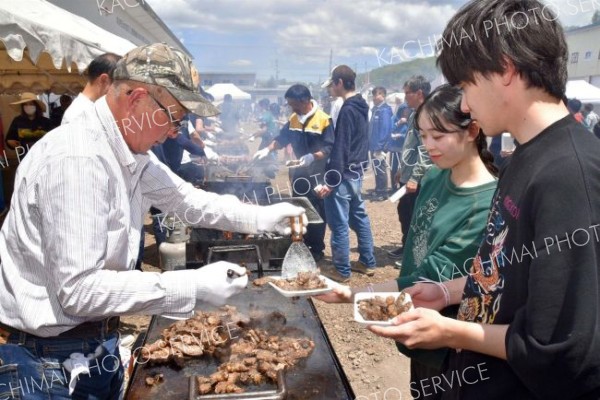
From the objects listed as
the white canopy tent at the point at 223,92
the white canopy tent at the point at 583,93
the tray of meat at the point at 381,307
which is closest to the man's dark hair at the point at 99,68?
the tray of meat at the point at 381,307

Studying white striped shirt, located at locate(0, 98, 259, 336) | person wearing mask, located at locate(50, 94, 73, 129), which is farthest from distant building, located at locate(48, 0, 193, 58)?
white striped shirt, located at locate(0, 98, 259, 336)

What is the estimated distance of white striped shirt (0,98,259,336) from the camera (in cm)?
165

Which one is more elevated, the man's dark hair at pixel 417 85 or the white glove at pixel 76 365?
the man's dark hair at pixel 417 85

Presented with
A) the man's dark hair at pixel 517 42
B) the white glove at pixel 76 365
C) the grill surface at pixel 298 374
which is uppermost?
the man's dark hair at pixel 517 42

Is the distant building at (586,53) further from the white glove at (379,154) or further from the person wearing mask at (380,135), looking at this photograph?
the white glove at (379,154)

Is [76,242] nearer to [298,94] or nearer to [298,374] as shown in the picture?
[298,374]

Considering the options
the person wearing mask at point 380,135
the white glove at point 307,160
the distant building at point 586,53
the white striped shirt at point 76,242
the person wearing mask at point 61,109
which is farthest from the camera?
the distant building at point 586,53

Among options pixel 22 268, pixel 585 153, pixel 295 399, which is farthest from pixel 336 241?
pixel 585 153

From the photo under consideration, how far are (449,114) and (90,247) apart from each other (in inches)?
69.8

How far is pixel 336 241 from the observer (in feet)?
20.8

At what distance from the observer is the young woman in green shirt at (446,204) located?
2105 mm

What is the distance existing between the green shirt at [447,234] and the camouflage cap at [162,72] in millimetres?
1263

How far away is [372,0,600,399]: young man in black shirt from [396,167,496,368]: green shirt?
52 cm

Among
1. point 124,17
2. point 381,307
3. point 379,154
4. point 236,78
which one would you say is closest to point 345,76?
point 381,307
